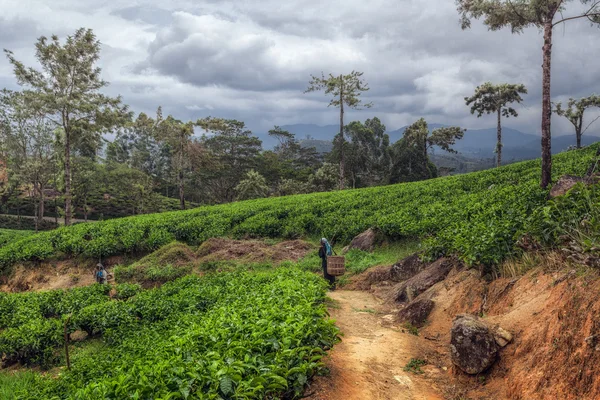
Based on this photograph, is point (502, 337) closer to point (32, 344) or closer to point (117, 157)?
point (32, 344)

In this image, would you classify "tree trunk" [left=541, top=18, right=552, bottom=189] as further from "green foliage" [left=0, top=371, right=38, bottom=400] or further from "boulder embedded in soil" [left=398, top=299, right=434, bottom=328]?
"green foliage" [left=0, top=371, right=38, bottom=400]

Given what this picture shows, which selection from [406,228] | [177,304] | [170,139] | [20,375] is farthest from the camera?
[170,139]

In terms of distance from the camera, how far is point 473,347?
5.00 metres

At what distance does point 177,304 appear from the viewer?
966 cm

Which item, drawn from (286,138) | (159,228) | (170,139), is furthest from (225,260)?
(286,138)

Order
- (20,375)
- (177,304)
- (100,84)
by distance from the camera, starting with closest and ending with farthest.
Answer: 1. (20,375)
2. (177,304)
3. (100,84)

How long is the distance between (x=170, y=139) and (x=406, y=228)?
105ft

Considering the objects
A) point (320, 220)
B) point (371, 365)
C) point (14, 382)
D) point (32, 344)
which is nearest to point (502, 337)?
point (371, 365)

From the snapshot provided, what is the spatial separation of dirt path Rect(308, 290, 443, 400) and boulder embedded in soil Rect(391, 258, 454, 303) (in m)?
1.18

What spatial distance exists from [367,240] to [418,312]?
8.01 metres

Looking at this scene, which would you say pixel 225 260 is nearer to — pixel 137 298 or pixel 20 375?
pixel 137 298

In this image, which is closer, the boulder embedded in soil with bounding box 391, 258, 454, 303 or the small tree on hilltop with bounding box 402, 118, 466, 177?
the boulder embedded in soil with bounding box 391, 258, 454, 303

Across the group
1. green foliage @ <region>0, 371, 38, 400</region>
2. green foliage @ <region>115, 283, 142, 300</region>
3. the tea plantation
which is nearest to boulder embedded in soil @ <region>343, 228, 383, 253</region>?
the tea plantation

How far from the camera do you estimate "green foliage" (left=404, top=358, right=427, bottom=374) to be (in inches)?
221
